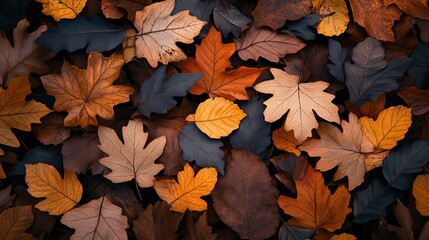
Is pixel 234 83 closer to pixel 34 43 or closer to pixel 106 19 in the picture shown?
pixel 106 19

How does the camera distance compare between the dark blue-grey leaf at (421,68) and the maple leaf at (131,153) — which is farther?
the dark blue-grey leaf at (421,68)

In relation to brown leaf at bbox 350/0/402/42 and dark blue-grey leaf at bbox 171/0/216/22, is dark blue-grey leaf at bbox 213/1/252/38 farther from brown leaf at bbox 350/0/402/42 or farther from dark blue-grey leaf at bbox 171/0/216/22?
brown leaf at bbox 350/0/402/42

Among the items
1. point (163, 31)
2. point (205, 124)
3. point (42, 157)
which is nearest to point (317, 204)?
point (205, 124)

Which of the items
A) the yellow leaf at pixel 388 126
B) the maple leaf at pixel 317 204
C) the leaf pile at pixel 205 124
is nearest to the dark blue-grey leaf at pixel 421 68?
the leaf pile at pixel 205 124

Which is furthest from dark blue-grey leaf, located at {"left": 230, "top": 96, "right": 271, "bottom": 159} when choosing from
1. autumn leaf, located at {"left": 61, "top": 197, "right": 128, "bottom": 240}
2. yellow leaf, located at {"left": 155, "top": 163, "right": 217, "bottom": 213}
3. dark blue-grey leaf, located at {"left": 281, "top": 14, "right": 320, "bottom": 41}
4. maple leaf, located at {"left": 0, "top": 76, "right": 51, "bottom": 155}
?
maple leaf, located at {"left": 0, "top": 76, "right": 51, "bottom": 155}

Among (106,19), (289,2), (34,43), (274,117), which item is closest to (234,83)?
(274,117)

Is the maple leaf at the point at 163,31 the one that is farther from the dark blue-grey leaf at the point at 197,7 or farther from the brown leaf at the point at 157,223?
the brown leaf at the point at 157,223
